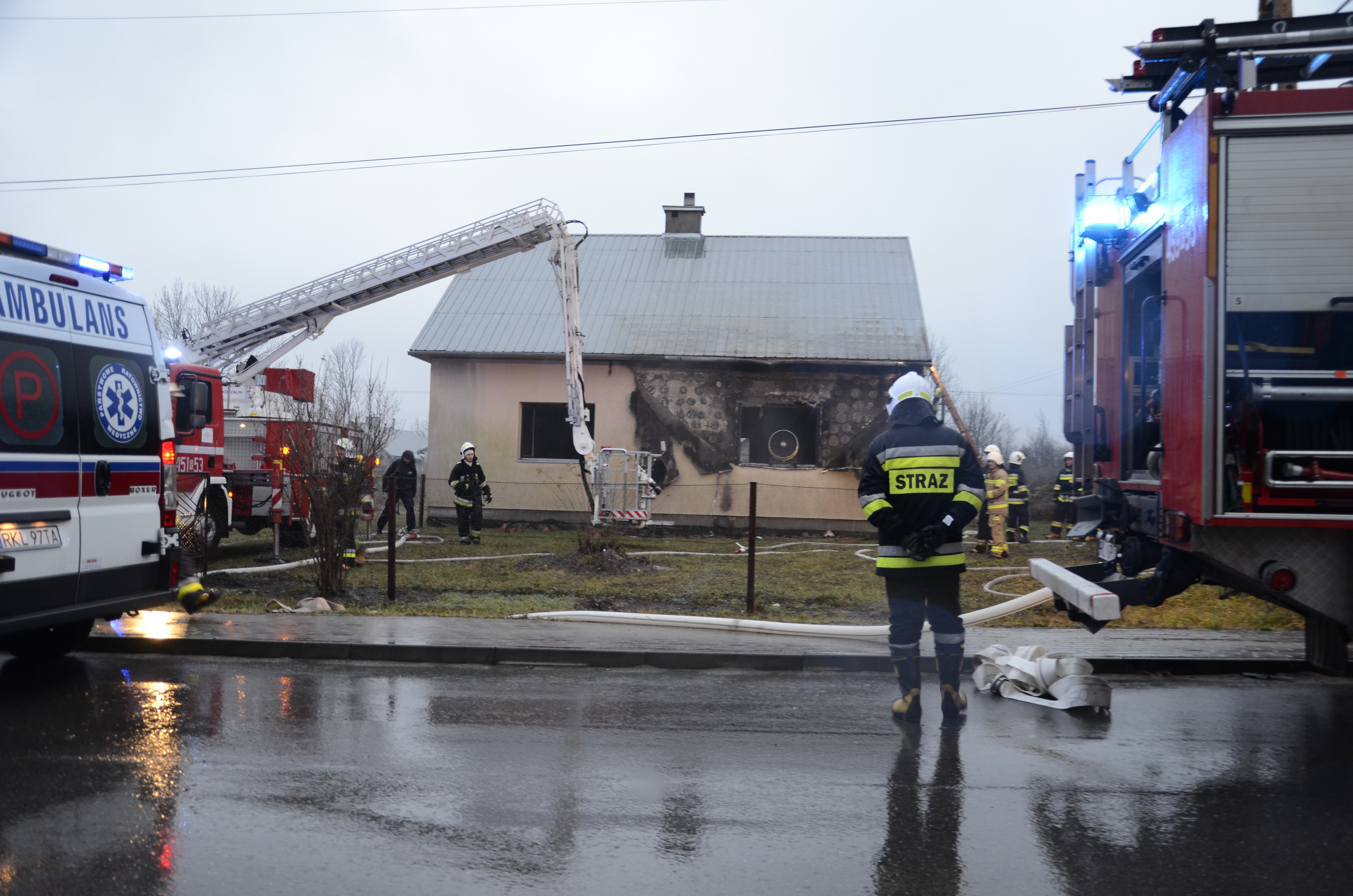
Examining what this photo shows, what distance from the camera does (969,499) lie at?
18.9ft

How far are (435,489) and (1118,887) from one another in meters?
19.3

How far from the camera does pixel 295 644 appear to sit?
307 inches

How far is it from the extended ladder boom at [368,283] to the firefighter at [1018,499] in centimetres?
840

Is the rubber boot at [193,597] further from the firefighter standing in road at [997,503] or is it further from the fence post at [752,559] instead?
the firefighter standing in road at [997,503]

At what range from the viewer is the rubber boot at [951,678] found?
19.5 ft

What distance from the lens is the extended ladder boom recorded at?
54.9 feet

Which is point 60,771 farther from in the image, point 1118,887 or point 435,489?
point 435,489

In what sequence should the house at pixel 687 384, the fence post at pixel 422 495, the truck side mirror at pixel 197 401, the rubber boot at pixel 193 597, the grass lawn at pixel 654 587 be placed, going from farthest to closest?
1. the house at pixel 687 384
2. the fence post at pixel 422 495
3. the grass lawn at pixel 654 587
4. the truck side mirror at pixel 197 401
5. the rubber boot at pixel 193 597

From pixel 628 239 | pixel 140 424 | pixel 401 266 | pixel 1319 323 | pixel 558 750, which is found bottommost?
pixel 558 750

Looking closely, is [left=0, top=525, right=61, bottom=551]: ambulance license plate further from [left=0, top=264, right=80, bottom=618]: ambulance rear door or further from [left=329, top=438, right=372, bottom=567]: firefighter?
[left=329, top=438, right=372, bottom=567]: firefighter

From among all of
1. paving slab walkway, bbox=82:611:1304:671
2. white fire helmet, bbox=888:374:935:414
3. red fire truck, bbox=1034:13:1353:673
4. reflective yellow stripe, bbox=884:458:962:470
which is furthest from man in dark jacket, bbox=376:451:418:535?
red fire truck, bbox=1034:13:1353:673

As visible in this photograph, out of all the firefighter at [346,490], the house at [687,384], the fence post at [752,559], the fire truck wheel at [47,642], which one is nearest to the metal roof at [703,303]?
the house at [687,384]

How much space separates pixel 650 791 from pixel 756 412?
675 inches

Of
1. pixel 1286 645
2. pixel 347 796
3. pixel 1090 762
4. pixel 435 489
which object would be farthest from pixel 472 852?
pixel 435 489
